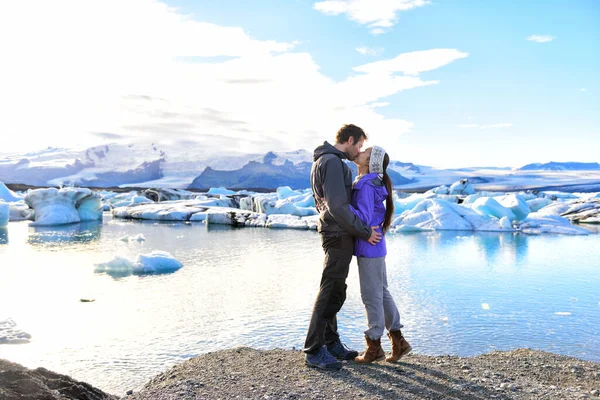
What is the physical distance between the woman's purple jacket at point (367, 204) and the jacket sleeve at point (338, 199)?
5.6 inches

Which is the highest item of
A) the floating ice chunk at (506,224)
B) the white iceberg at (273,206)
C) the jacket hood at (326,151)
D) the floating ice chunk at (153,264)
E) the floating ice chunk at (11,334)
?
the jacket hood at (326,151)

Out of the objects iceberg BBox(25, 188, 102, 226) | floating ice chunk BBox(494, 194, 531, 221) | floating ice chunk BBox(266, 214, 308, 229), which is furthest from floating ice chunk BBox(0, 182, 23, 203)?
floating ice chunk BBox(494, 194, 531, 221)

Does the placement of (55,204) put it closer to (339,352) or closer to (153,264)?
(153,264)

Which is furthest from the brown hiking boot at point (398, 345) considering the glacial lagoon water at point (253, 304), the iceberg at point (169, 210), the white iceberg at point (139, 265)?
the iceberg at point (169, 210)

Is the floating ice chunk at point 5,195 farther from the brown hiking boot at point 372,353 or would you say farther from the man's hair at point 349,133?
the brown hiking boot at point 372,353

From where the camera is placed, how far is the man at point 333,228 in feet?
10.1

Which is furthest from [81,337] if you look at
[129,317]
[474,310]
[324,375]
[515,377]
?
[474,310]

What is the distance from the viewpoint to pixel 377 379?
9.92 feet

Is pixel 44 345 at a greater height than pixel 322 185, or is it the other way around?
pixel 322 185

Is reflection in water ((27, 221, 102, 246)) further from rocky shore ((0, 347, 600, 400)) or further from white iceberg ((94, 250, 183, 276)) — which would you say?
rocky shore ((0, 347, 600, 400))

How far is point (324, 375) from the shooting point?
10.2 ft

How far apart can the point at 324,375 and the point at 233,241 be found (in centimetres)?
1151

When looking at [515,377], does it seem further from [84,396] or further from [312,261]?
[312,261]

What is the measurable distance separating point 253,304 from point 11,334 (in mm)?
2674
